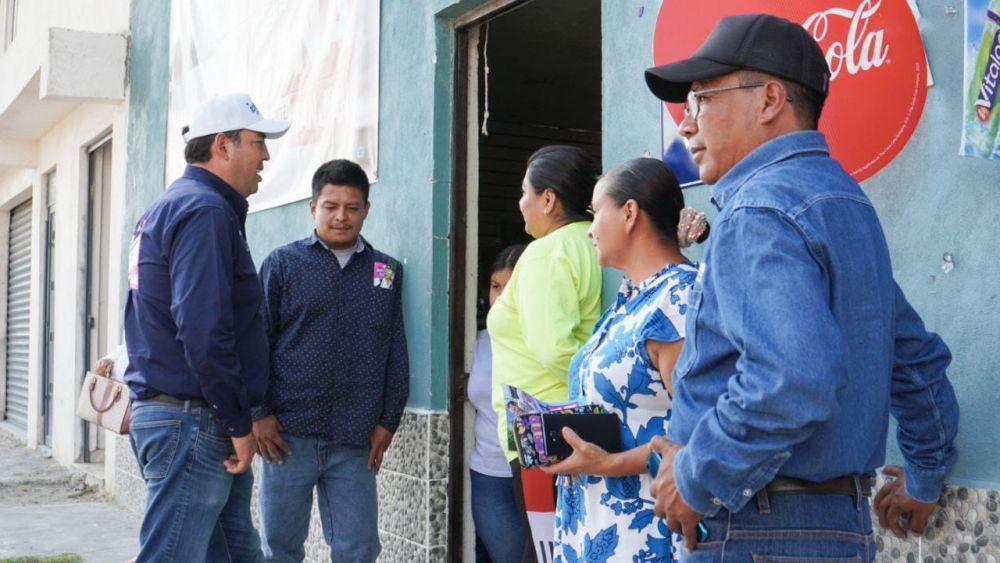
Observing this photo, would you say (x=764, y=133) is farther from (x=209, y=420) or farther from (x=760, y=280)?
(x=209, y=420)

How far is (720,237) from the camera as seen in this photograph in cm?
184

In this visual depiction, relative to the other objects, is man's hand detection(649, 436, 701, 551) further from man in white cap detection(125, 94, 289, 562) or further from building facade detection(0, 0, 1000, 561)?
man in white cap detection(125, 94, 289, 562)

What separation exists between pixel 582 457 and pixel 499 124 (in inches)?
317

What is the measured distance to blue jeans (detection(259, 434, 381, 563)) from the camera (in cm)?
412

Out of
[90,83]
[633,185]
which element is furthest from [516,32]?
[633,185]

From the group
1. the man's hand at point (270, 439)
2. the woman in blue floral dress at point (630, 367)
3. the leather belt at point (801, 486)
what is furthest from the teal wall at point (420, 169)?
the leather belt at point (801, 486)

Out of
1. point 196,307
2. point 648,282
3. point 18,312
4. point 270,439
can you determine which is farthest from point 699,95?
point 18,312

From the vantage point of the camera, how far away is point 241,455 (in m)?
3.50

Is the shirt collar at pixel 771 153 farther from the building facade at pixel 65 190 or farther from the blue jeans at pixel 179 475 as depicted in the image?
the building facade at pixel 65 190

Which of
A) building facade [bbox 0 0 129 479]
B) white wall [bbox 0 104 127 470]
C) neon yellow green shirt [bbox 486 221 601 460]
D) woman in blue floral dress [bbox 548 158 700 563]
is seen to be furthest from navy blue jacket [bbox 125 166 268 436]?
white wall [bbox 0 104 127 470]

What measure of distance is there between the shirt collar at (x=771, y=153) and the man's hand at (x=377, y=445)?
8.61 feet

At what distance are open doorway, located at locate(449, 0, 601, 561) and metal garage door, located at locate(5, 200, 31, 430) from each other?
280 inches

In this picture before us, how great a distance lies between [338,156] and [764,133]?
3.60 metres

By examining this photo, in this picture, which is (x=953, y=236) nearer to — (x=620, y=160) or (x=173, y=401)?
(x=620, y=160)
